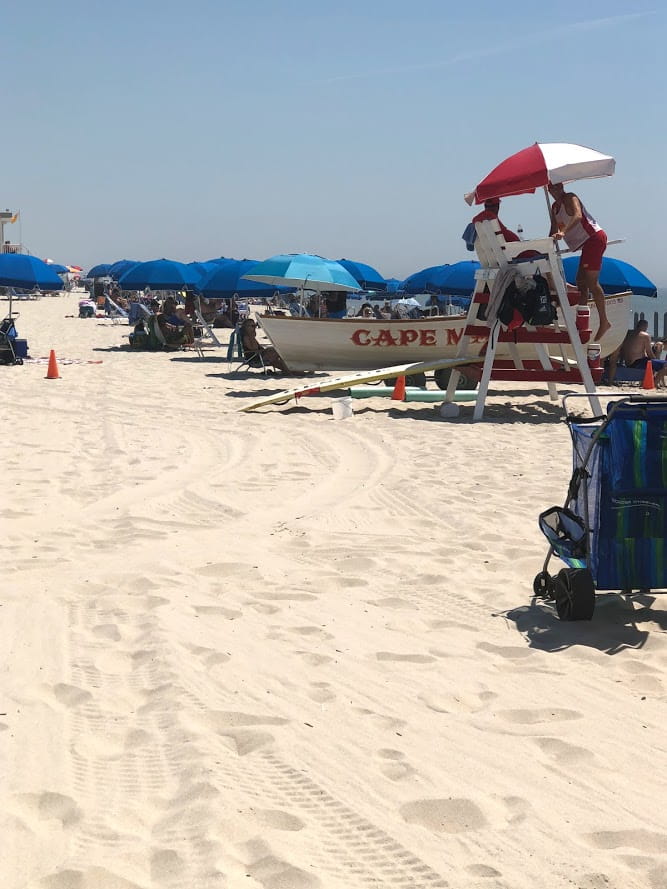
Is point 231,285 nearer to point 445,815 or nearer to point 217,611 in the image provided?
point 217,611

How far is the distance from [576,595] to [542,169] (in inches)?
298

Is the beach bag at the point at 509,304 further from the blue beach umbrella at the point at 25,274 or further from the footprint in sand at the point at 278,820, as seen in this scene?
the blue beach umbrella at the point at 25,274

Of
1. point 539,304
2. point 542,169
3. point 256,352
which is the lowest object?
point 256,352

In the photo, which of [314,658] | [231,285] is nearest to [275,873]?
[314,658]

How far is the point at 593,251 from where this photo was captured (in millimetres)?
11773

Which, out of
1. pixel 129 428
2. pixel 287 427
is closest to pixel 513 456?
pixel 287 427

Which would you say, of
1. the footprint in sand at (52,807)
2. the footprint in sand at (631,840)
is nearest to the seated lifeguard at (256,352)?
the footprint in sand at (52,807)

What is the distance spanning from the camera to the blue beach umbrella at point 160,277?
90.1ft

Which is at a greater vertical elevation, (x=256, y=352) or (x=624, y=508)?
(x=256, y=352)

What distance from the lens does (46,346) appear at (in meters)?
25.8

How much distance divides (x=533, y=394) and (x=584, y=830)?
40.1 ft

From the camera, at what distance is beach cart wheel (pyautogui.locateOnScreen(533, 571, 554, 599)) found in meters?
5.14

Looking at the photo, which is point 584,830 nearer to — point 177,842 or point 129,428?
point 177,842

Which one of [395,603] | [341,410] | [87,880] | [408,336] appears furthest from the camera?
[408,336]
